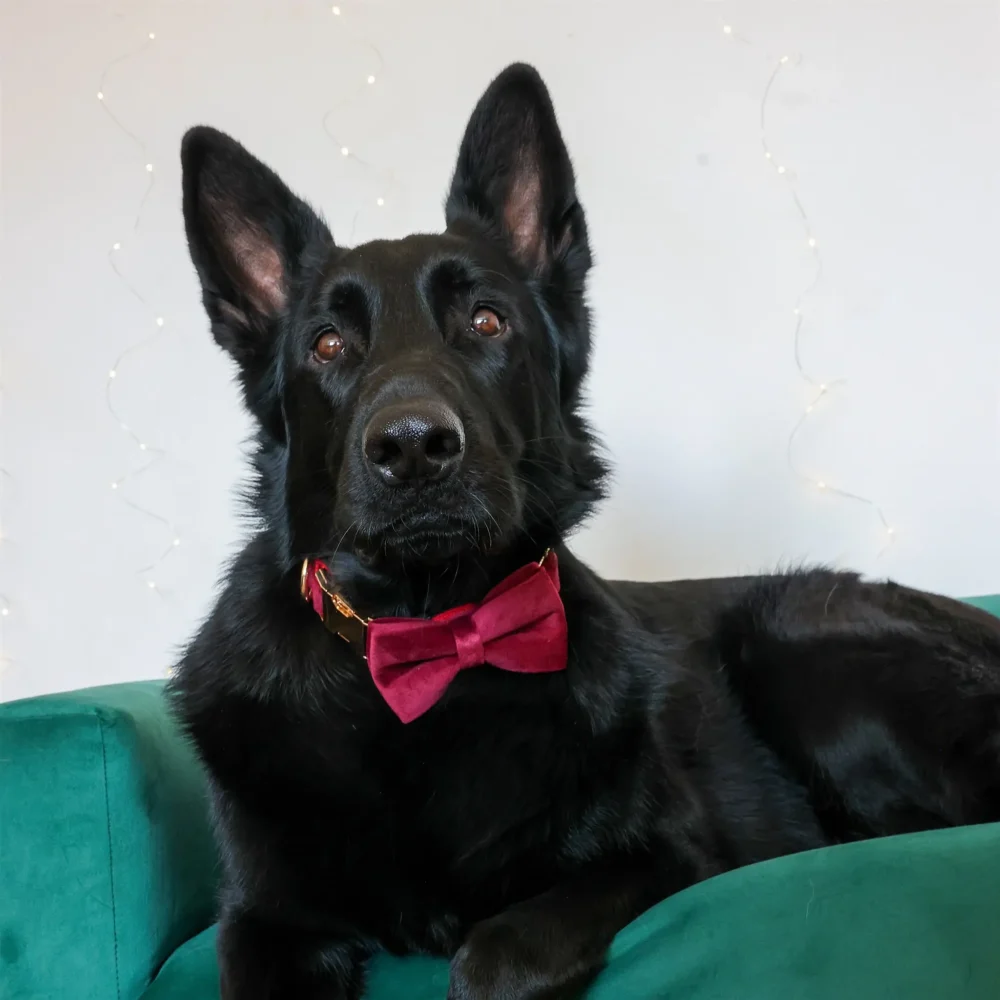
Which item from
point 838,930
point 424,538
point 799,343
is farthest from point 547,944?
point 799,343

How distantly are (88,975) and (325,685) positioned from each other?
467 millimetres

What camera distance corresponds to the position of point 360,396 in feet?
4.01

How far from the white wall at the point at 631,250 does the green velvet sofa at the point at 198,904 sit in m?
1.30

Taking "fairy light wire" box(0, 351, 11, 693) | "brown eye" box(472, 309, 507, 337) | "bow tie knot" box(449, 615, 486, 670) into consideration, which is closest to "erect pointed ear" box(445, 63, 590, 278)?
"brown eye" box(472, 309, 507, 337)

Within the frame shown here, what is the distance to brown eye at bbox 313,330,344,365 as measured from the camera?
1.36m

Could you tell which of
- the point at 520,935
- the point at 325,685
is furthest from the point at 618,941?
the point at 325,685

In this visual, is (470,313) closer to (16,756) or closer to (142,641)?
(16,756)

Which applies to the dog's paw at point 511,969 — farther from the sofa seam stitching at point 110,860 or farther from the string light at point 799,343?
the string light at point 799,343

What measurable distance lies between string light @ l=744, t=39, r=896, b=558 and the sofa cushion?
164 centimetres

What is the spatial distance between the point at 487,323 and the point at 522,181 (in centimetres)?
31

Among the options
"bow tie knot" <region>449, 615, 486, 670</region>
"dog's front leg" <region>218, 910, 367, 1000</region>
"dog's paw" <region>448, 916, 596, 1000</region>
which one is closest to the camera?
"dog's paw" <region>448, 916, 596, 1000</region>

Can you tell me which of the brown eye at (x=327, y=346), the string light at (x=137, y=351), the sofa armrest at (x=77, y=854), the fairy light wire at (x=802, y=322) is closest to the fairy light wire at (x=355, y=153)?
the string light at (x=137, y=351)

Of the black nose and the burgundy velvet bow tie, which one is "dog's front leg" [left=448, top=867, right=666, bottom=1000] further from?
the black nose

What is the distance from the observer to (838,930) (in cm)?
85
